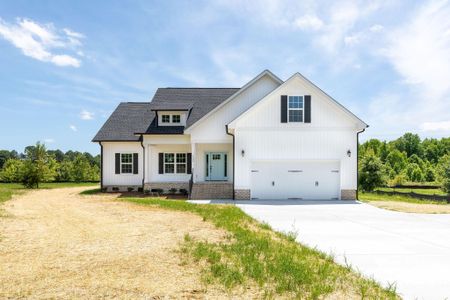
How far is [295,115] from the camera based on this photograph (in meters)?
17.3

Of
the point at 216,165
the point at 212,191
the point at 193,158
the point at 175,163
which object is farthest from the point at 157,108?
the point at 212,191

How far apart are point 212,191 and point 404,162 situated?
70.7 metres

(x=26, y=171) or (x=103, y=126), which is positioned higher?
(x=103, y=126)

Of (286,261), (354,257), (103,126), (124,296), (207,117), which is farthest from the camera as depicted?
(103,126)

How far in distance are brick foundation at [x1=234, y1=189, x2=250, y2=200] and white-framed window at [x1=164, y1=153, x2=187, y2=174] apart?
5.11 m

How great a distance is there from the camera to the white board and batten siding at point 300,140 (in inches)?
675

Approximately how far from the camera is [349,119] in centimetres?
1714

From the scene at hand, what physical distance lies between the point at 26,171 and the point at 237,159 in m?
17.9

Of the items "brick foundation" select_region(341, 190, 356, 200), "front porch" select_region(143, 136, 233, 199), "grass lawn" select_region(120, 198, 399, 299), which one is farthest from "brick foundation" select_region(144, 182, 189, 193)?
"grass lawn" select_region(120, 198, 399, 299)

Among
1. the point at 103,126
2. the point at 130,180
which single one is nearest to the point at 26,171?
the point at 103,126

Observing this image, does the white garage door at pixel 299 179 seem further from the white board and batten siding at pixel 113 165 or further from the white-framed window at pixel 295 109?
the white board and batten siding at pixel 113 165

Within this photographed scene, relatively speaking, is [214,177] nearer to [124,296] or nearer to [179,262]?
[179,262]

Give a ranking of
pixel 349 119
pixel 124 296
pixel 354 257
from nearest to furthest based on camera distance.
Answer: pixel 124 296 → pixel 354 257 → pixel 349 119

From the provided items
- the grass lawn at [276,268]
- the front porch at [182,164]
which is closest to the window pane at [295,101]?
the front porch at [182,164]
